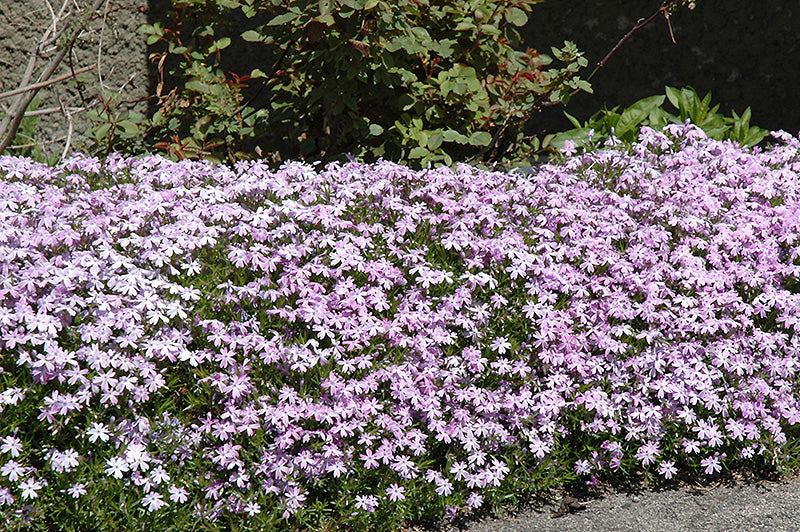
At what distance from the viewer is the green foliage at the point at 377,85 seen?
4.40m

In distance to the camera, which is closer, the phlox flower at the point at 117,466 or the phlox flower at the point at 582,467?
the phlox flower at the point at 117,466

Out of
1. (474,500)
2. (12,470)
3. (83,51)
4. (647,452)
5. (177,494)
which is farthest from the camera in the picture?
(83,51)

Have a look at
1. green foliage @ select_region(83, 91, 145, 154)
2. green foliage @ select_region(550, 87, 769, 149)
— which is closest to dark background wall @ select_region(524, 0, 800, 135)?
green foliage @ select_region(550, 87, 769, 149)

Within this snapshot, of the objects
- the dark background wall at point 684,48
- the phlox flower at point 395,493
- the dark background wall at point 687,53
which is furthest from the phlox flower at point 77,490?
the dark background wall at point 684,48

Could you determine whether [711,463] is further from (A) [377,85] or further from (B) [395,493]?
(A) [377,85]

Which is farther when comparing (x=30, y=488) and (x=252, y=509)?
(x=252, y=509)

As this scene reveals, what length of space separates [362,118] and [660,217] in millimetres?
1779

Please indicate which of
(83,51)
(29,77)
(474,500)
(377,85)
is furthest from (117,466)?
(83,51)

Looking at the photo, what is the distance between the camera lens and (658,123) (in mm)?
5305

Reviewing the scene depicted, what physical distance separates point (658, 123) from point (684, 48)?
68.8 inches

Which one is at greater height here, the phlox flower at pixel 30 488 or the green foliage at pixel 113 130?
the green foliage at pixel 113 130

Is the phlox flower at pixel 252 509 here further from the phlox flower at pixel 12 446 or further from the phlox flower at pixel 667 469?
the phlox flower at pixel 667 469

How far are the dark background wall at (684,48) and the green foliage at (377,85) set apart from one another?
1.69 meters

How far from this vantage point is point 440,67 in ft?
15.8
